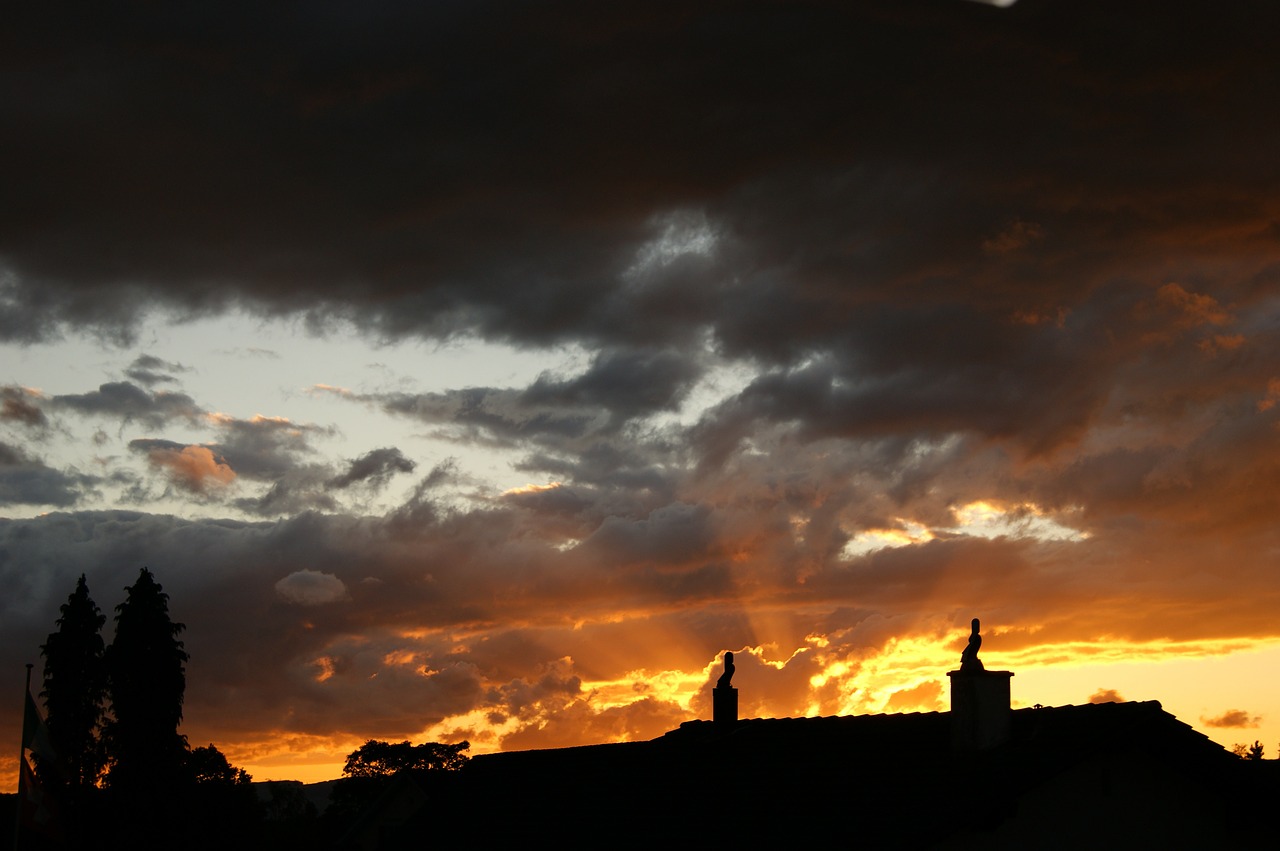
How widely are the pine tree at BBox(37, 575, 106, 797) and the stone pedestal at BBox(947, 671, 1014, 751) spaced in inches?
2294

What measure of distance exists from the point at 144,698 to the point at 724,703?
4638 centimetres

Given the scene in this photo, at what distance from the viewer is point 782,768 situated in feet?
87.4

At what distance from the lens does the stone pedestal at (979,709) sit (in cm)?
2355

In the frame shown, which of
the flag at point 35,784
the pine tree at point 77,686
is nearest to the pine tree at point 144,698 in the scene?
the pine tree at point 77,686

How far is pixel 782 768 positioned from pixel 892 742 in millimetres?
2369

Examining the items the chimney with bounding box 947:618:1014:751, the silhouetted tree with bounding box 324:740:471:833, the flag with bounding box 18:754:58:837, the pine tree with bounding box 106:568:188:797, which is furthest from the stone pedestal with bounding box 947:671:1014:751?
the silhouetted tree with bounding box 324:740:471:833

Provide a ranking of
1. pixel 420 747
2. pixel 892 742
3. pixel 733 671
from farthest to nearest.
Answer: pixel 420 747 → pixel 733 671 → pixel 892 742

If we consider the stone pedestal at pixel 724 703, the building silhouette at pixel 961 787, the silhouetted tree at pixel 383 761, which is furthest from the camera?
the silhouetted tree at pixel 383 761

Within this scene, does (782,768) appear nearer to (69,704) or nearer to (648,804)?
(648,804)

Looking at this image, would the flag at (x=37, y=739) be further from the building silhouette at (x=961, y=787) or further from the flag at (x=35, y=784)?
the building silhouette at (x=961, y=787)

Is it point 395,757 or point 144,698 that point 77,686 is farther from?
point 395,757

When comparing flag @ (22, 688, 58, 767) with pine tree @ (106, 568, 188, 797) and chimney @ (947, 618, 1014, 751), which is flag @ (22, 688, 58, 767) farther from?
pine tree @ (106, 568, 188, 797)

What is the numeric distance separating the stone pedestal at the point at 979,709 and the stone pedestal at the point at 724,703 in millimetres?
9444

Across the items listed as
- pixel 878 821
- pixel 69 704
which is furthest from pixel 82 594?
pixel 878 821
